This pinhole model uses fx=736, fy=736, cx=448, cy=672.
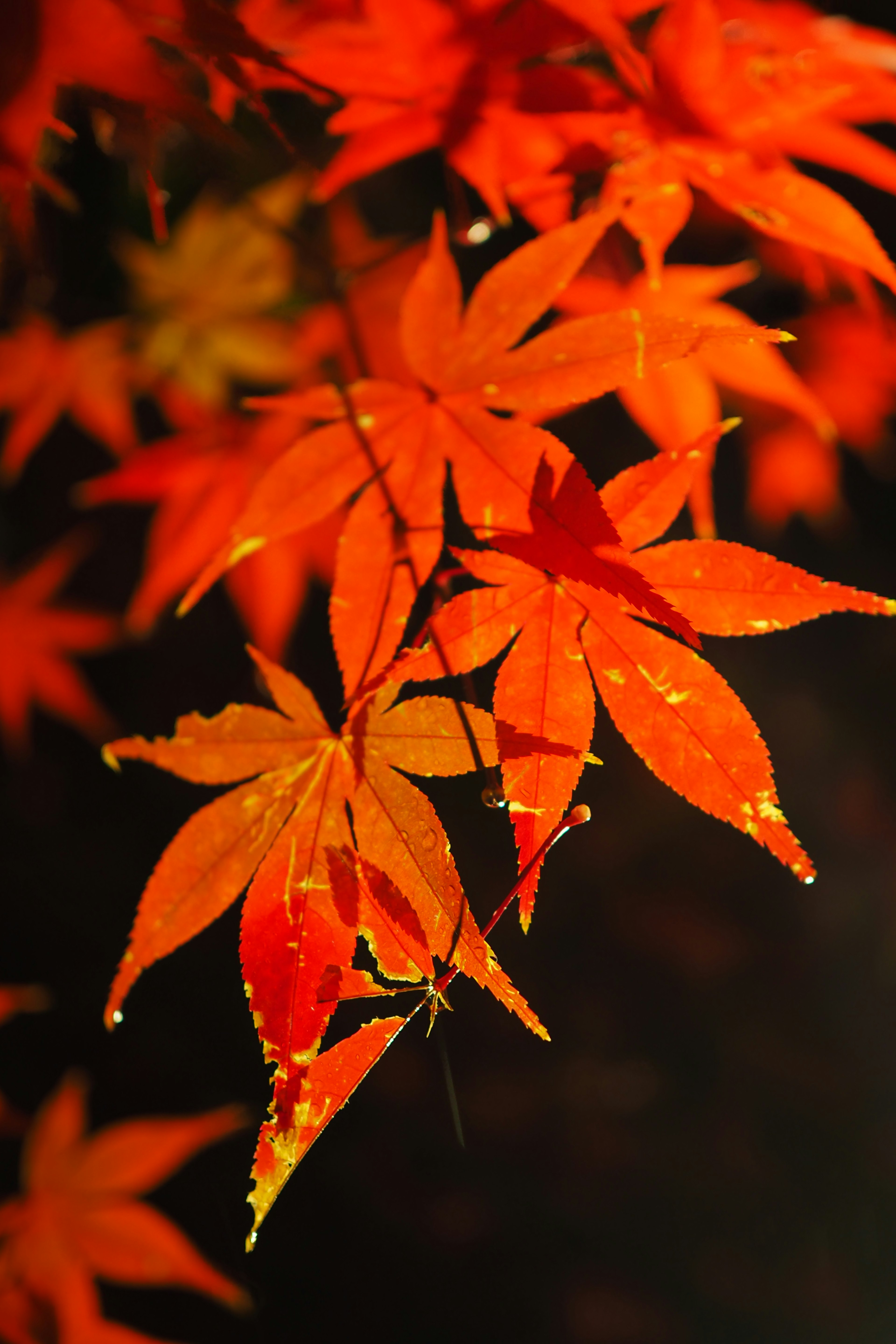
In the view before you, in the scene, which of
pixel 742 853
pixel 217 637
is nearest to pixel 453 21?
pixel 217 637

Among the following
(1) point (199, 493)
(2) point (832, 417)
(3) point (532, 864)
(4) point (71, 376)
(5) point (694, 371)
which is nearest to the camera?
(3) point (532, 864)

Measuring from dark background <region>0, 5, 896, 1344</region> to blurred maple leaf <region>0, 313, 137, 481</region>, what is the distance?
0.07 m

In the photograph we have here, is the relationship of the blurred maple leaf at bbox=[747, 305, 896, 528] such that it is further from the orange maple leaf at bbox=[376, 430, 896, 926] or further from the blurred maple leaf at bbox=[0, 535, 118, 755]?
the blurred maple leaf at bbox=[0, 535, 118, 755]

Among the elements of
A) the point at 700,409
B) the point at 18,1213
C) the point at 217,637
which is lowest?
the point at 18,1213

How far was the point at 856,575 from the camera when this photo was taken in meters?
1.20

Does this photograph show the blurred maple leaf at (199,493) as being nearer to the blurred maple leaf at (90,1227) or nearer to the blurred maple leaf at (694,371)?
the blurred maple leaf at (694,371)

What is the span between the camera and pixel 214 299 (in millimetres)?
899

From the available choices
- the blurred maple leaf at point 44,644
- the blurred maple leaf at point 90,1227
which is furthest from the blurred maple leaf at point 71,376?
the blurred maple leaf at point 90,1227

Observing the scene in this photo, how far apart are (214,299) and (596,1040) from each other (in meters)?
1.15

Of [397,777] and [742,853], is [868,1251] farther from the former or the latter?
[397,777]

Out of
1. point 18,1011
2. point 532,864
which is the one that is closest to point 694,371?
point 532,864

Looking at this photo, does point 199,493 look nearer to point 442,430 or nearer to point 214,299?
point 214,299

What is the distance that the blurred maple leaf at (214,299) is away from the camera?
0.87 metres

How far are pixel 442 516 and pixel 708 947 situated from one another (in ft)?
3.34
